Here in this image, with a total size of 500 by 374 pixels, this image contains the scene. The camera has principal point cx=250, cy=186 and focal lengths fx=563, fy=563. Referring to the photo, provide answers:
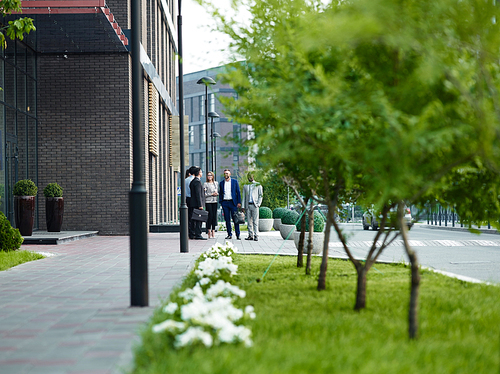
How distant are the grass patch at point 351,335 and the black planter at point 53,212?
34.8ft

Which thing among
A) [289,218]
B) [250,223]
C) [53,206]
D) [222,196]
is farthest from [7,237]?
[289,218]

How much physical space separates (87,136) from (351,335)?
A: 1560 centimetres

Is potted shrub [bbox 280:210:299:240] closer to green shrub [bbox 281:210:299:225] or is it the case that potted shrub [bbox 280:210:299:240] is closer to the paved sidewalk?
green shrub [bbox 281:210:299:225]

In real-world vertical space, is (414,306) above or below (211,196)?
below

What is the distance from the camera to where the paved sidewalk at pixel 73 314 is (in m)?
3.65

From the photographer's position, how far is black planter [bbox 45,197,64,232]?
15969 millimetres

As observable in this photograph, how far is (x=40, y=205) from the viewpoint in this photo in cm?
1791

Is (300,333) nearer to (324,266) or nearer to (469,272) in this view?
(324,266)

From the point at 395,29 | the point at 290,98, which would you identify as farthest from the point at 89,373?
the point at 395,29

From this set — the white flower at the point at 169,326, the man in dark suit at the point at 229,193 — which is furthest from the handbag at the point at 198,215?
the white flower at the point at 169,326

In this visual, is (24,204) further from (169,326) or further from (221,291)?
(169,326)

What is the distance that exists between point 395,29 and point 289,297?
10.9 ft

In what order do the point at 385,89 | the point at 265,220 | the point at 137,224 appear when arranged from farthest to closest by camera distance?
the point at 265,220
the point at 137,224
the point at 385,89

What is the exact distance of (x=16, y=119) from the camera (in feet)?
54.7
